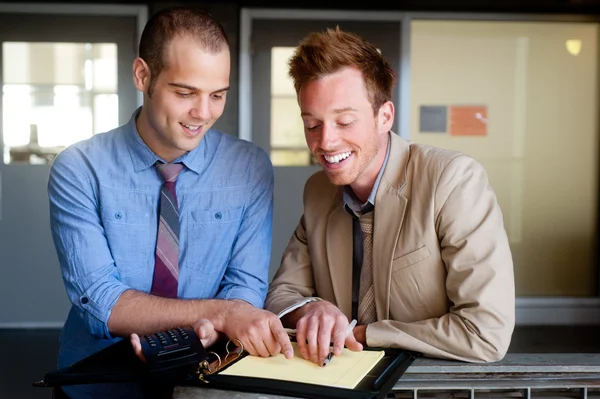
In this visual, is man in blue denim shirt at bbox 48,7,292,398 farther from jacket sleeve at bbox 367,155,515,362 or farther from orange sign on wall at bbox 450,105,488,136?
orange sign on wall at bbox 450,105,488,136

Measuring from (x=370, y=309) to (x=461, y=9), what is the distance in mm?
4203

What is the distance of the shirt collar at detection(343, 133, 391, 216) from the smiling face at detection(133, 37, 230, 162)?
1.39ft

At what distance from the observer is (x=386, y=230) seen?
68.5 inches

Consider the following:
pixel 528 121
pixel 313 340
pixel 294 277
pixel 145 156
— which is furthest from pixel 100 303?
pixel 528 121

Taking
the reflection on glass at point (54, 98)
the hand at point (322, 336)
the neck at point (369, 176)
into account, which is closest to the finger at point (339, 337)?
the hand at point (322, 336)

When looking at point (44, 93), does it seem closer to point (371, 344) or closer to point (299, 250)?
point (299, 250)

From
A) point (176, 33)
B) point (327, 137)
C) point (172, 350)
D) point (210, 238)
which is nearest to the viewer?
point (172, 350)

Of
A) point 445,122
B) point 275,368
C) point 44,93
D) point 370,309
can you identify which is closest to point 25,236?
point 44,93

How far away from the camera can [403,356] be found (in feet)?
4.27

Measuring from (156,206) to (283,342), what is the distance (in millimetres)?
691

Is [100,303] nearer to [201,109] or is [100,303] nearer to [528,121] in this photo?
[201,109]

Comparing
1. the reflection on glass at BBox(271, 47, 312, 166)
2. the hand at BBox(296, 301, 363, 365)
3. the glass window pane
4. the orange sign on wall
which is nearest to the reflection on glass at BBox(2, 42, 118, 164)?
the reflection on glass at BBox(271, 47, 312, 166)

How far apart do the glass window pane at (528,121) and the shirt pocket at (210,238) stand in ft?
12.4

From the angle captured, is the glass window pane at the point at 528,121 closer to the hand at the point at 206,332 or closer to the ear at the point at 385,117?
the ear at the point at 385,117
